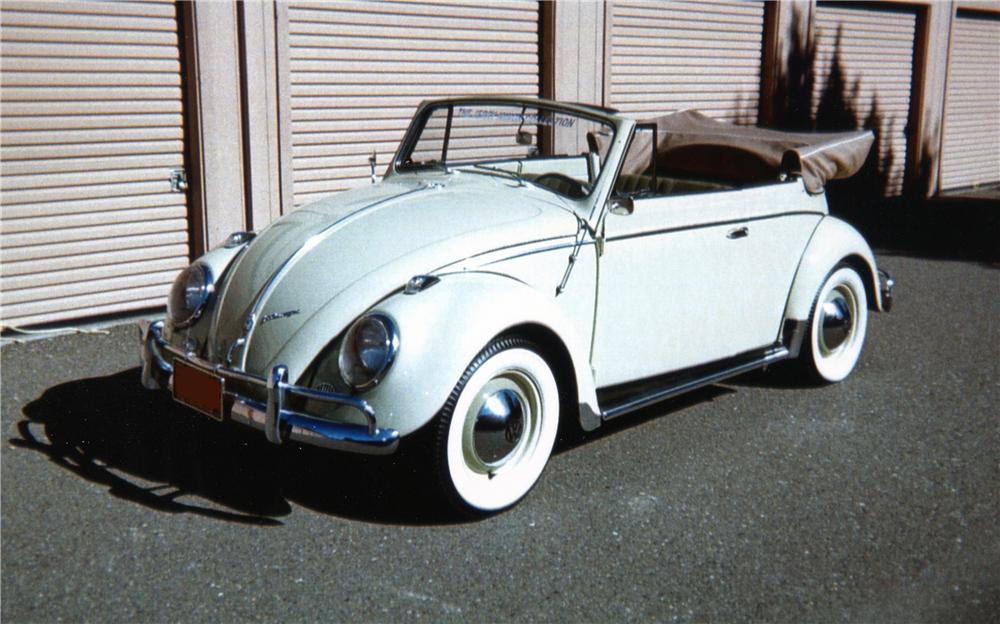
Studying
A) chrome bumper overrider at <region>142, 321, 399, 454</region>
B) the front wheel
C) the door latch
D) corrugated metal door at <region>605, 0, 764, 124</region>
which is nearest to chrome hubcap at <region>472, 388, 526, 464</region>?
the front wheel

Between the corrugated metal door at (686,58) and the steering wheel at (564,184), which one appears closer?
the steering wheel at (564,184)

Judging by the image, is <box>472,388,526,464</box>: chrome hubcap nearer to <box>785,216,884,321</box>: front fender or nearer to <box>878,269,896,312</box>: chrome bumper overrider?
<box>785,216,884,321</box>: front fender

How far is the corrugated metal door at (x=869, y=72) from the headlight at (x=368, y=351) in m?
Result: 9.65

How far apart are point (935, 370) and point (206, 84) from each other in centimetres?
484

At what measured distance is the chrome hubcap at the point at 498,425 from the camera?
3.91 m

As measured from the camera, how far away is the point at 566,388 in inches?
169

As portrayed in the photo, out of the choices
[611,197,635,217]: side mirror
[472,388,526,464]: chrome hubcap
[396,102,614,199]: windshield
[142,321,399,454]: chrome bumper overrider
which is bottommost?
[472,388,526,464]: chrome hubcap

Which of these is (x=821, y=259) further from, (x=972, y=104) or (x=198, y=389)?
(x=972, y=104)

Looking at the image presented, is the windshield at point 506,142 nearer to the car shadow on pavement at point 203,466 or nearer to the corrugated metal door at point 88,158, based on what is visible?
the car shadow on pavement at point 203,466

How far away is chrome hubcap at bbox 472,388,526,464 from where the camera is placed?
3.91 meters

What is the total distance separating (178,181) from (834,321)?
4.24 meters

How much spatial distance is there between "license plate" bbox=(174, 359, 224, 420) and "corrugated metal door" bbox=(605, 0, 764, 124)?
20.7 feet

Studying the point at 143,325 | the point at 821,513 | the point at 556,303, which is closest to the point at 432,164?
the point at 556,303

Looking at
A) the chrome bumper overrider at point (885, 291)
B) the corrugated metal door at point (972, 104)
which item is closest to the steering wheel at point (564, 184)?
the chrome bumper overrider at point (885, 291)
